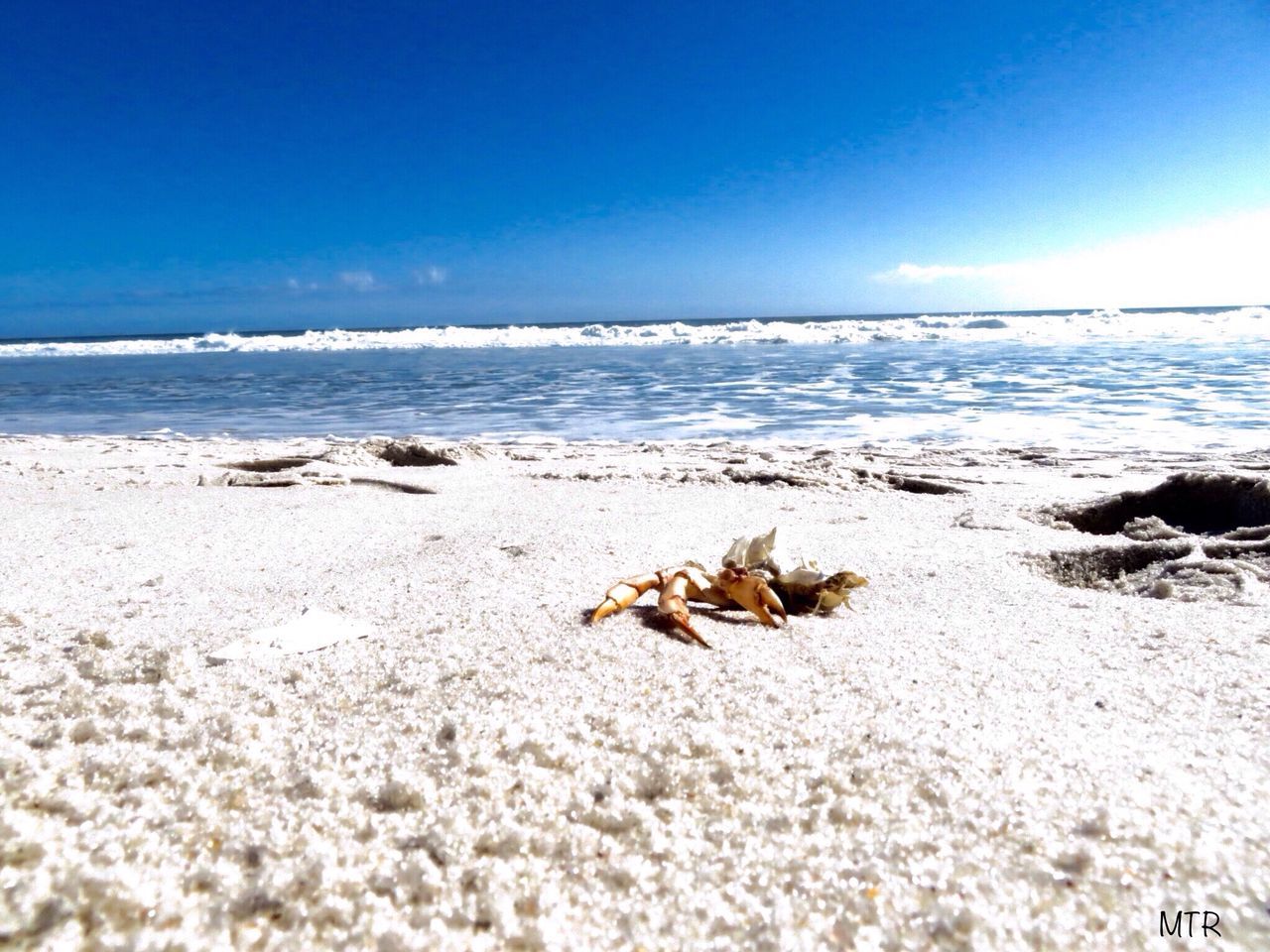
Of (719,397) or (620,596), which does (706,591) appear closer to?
(620,596)

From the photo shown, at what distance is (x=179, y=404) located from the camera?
34.8 ft

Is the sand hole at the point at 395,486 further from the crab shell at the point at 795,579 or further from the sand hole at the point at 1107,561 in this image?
the sand hole at the point at 1107,561

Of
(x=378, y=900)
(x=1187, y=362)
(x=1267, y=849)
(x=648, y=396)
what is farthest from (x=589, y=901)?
(x=1187, y=362)

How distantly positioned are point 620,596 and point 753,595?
0.34 m

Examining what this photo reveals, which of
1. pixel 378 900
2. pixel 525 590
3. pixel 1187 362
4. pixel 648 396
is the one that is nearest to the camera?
pixel 378 900

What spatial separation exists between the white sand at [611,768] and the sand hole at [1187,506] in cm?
121

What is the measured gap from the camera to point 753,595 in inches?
74.9

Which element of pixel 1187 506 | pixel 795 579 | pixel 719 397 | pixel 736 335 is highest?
pixel 736 335

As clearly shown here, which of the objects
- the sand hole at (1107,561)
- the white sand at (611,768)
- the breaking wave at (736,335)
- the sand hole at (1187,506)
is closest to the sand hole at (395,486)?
the white sand at (611,768)

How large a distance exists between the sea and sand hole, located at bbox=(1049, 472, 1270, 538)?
7.93ft

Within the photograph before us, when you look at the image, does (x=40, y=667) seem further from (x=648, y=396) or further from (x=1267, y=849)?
(x=648, y=396)

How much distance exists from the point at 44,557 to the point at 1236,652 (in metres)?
3.37

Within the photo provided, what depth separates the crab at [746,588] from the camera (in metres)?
1.77

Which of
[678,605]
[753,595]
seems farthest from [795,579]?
[678,605]
